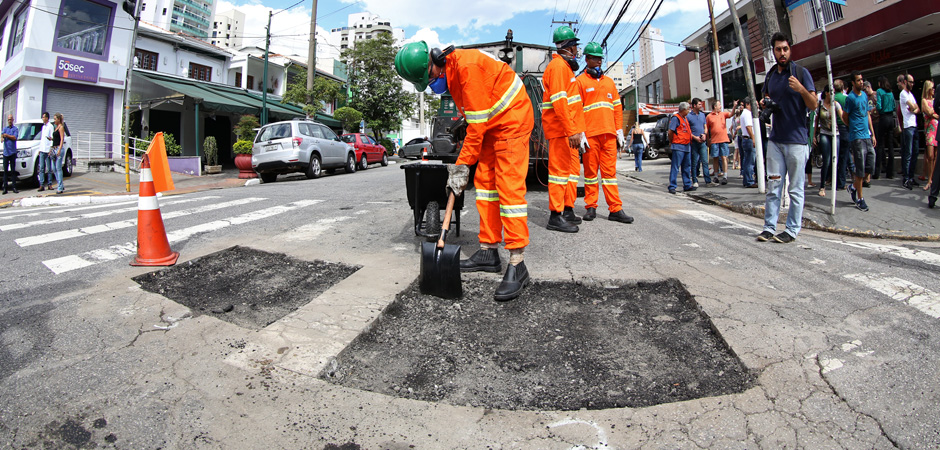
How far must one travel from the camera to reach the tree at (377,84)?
97.2 ft

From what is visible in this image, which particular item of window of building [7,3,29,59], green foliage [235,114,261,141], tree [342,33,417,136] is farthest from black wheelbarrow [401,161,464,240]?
tree [342,33,417,136]

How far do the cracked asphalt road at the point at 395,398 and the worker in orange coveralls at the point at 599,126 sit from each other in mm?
1753

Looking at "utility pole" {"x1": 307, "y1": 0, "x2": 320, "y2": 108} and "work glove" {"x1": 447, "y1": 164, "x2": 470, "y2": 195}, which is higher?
"utility pole" {"x1": 307, "y1": 0, "x2": 320, "y2": 108}

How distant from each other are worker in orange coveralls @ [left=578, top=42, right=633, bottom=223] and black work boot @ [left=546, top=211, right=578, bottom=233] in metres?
0.81

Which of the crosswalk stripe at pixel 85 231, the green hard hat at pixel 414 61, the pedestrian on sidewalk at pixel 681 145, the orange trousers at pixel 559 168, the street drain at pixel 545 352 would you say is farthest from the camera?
the pedestrian on sidewalk at pixel 681 145

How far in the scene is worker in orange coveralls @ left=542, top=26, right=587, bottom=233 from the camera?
4.94 metres

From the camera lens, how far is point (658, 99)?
39.0 metres

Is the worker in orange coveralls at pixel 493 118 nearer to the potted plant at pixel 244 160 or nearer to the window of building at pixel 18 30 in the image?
the potted plant at pixel 244 160

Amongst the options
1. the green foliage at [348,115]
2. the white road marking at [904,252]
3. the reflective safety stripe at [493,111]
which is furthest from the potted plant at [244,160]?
the white road marking at [904,252]

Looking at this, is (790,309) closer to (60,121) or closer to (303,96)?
(60,121)

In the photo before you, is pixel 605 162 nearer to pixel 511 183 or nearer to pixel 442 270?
pixel 511 183

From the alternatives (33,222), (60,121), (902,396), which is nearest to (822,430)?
(902,396)

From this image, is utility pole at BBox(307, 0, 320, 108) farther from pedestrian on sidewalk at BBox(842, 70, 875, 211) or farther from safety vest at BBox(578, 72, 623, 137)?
pedestrian on sidewalk at BBox(842, 70, 875, 211)

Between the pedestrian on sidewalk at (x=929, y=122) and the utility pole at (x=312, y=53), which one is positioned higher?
the utility pole at (x=312, y=53)
